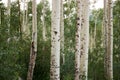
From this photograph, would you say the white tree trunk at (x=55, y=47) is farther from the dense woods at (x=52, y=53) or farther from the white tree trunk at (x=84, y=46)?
the white tree trunk at (x=84, y=46)

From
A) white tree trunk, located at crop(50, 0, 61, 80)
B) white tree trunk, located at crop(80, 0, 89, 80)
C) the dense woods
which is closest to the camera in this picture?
white tree trunk, located at crop(50, 0, 61, 80)

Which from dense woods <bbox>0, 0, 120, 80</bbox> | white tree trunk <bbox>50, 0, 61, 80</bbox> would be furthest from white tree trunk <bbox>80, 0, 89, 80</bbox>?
white tree trunk <bbox>50, 0, 61, 80</bbox>

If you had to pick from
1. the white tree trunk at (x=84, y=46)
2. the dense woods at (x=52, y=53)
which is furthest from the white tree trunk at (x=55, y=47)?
the white tree trunk at (x=84, y=46)

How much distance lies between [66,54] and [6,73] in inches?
235

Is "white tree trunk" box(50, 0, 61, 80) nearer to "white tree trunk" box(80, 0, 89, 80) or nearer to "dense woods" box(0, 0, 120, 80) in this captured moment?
"dense woods" box(0, 0, 120, 80)

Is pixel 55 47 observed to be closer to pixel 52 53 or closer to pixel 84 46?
pixel 52 53

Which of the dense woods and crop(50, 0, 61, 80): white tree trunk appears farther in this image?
the dense woods

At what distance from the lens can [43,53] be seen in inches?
587

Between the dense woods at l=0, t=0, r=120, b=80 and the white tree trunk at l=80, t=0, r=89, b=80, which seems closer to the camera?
the dense woods at l=0, t=0, r=120, b=80

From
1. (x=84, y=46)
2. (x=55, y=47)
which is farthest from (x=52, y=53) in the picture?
(x=84, y=46)

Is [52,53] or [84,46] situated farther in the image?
[84,46]

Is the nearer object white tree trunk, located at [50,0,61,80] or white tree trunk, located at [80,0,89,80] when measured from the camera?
white tree trunk, located at [50,0,61,80]

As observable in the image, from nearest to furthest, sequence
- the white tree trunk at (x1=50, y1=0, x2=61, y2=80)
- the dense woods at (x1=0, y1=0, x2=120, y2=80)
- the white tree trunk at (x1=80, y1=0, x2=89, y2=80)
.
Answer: the white tree trunk at (x1=50, y1=0, x2=61, y2=80), the dense woods at (x1=0, y1=0, x2=120, y2=80), the white tree trunk at (x1=80, y1=0, x2=89, y2=80)

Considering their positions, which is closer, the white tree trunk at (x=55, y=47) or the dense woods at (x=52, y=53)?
the white tree trunk at (x=55, y=47)
